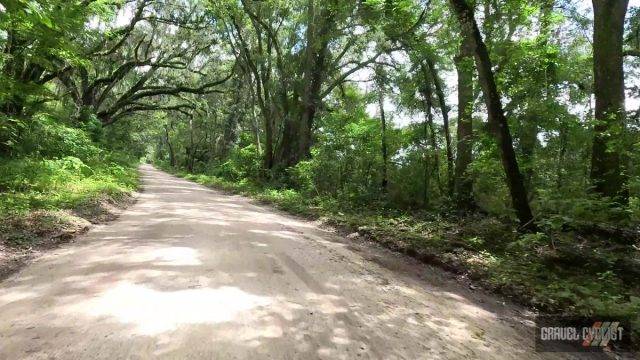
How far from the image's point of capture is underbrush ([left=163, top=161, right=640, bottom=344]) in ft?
→ 19.4

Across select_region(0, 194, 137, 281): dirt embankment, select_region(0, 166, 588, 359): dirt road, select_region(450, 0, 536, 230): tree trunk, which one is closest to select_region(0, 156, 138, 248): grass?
select_region(0, 194, 137, 281): dirt embankment

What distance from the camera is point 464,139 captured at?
11.8m

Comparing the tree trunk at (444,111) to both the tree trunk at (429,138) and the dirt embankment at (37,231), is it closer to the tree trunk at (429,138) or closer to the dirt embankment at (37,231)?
the tree trunk at (429,138)

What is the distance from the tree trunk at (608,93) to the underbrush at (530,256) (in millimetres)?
Result: 1070

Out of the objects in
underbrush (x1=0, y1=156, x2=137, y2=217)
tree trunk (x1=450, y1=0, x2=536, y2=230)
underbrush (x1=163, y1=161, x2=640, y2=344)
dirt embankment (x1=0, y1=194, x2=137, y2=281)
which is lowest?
dirt embankment (x1=0, y1=194, x2=137, y2=281)

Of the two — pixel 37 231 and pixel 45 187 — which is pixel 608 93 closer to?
pixel 37 231

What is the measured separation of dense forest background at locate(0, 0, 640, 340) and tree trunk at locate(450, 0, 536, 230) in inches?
1.1

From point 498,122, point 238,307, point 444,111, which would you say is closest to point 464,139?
point 498,122

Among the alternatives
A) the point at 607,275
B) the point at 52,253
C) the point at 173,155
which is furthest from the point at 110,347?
the point at 173,155

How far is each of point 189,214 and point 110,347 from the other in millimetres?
8023

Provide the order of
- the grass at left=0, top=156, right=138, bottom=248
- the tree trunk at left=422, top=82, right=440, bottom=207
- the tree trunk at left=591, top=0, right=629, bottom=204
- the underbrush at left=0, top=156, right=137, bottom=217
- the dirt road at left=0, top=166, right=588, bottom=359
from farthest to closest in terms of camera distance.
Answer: the tree trunk at left=422, top=82, right=440, bottom=207, the underbrush at left=0, top=156, right=137, bottom=217, the tree trunk at left=591, top=0, right=629, bottom=204, the grass at left=0, top=156, right=138, bottom=248, the dirt road at left=0, top=166, right=588, bottom=359

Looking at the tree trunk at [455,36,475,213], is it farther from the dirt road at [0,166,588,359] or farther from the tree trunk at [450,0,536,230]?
the dirt road at [0,166,588,359]

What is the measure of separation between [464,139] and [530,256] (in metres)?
4.72

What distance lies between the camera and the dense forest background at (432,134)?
7902 mm
